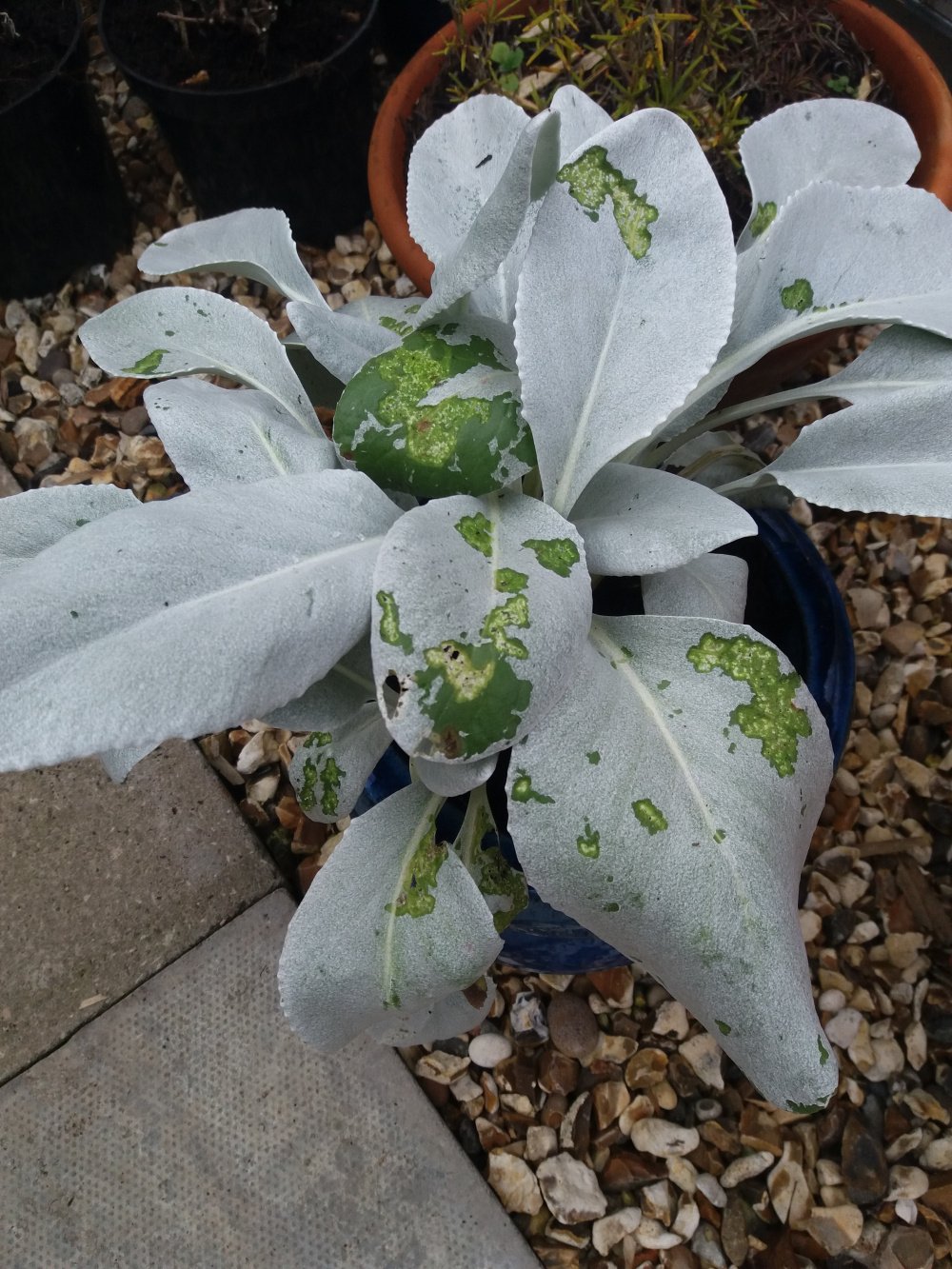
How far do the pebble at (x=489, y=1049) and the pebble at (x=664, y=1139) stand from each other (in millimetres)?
179

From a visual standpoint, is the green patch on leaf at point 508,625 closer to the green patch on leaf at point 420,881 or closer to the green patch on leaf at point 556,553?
the green patch on leaf at point 556,553

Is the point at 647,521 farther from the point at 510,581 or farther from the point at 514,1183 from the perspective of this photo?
the point at 514,1183

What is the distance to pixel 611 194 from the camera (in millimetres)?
721

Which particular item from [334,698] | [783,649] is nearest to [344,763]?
[334,698]

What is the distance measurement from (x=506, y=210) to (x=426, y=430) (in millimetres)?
148

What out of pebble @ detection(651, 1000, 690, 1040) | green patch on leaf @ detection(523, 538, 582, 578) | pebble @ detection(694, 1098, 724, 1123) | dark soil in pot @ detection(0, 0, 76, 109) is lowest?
pebble @ detection(694, 1098, 724, 1123)

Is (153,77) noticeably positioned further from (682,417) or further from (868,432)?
(868,432)

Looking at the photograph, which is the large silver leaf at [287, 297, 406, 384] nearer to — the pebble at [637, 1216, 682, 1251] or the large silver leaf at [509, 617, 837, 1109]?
the large silver leaf at [509, 617, 837, 1109]

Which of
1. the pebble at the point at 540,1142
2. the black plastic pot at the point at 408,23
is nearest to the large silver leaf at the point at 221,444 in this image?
the pebble at the point at 540,1142

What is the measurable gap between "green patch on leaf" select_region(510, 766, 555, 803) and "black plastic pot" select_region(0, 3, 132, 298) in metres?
1.55

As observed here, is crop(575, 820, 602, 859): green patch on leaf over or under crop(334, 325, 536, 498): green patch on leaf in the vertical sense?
under

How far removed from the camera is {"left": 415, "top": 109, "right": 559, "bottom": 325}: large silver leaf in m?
0.61

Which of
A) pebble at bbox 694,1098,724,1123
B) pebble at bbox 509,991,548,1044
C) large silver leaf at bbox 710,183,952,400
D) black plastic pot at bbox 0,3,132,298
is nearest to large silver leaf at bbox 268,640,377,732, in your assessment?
large silver leaf at bbox 710,183,952,400

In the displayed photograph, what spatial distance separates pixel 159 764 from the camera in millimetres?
1446
